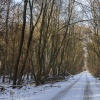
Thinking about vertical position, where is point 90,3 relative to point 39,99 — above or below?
above

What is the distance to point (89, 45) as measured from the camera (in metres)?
52.8

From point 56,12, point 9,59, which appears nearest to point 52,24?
point 56,12

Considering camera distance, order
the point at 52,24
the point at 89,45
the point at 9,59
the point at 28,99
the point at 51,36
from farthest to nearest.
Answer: the point at 89,45
the point at 9,59
the point at 52,24
the point at 51,36
the point at 28,99

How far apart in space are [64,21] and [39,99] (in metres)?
30.9

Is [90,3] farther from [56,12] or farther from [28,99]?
[28,99]

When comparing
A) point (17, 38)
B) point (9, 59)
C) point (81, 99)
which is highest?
point (17, 38)

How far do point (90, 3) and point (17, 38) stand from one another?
12881mm

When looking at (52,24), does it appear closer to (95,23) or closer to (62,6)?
(62,6)

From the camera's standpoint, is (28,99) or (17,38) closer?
(28,99)

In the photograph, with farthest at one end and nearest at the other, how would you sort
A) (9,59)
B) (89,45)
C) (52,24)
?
(89,45)
(9,59)
(52,24)

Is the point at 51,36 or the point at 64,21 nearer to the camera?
the point at 51,36

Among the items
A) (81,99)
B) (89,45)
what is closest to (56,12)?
(89,45)

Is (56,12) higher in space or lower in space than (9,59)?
higher

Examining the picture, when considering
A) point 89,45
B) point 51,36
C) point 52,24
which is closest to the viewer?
point 51,36
